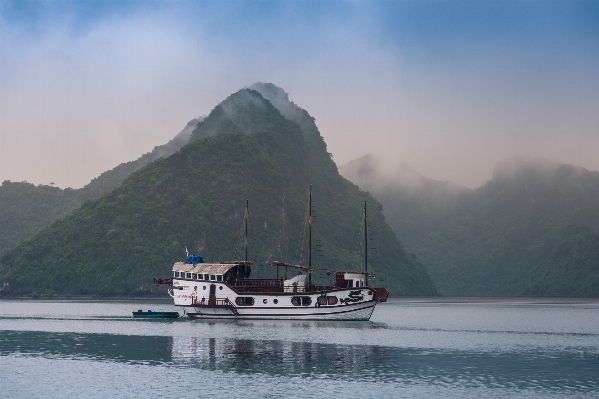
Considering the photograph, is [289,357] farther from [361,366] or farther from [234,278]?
[234,278]

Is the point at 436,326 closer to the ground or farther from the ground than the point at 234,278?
closer to the ground

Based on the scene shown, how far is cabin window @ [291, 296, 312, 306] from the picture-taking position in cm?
9565

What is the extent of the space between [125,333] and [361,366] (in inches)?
1305

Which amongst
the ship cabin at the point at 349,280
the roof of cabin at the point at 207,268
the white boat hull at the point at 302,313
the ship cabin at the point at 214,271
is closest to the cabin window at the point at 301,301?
the white boat hull at the point at 302,313

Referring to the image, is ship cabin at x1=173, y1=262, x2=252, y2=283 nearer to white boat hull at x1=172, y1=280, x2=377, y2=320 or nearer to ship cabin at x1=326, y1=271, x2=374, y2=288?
white boat hull at x1=172, y1=280, x2=377, y2=320

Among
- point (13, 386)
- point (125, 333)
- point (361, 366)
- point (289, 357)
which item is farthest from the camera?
point (125, 333)

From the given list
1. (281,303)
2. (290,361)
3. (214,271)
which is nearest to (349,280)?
(281,303)

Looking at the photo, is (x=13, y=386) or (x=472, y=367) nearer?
(x=13, y=386)

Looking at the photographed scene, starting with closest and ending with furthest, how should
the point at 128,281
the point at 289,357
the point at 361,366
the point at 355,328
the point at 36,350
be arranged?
the point at 361,366 < the point at 289,357 < the point at 36,350 < the point at 355,328 < the point at 128,281

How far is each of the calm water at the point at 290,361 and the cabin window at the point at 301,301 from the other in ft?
20.9

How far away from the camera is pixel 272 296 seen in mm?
95750

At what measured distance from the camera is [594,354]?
63.2 m

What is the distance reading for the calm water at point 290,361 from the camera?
142 feet

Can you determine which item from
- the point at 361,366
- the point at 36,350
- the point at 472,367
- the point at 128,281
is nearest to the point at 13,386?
the point at 36,350
